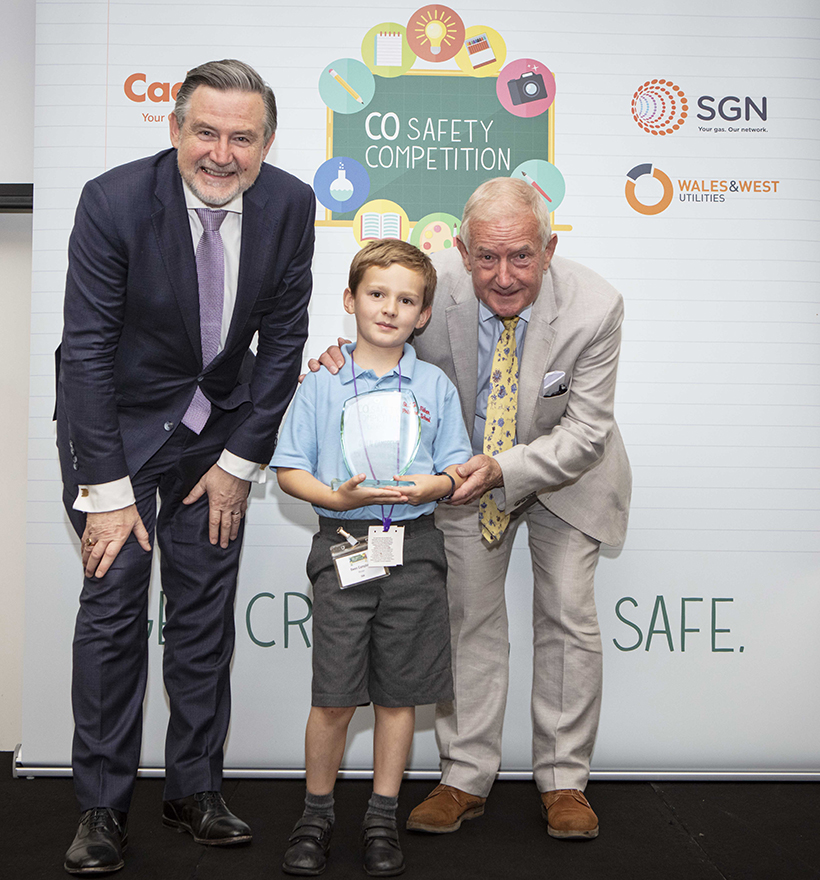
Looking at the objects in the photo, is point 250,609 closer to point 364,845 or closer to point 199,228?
point 364,845

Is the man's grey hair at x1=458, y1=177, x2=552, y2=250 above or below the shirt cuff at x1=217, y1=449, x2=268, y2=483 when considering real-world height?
above

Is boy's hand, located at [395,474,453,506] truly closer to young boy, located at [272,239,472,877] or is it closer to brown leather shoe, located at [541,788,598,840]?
young boy, located at [272,239,472,877]

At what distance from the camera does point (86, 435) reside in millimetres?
1862

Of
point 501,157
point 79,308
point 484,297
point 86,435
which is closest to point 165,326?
point 79,308

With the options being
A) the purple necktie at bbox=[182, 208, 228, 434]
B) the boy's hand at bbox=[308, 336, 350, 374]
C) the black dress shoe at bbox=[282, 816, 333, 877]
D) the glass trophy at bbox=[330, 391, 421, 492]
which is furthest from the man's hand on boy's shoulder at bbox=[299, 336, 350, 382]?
the black dress shoe at bbox=[282, 816, 333, 877]

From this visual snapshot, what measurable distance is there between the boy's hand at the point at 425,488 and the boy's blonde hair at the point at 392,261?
421 mm

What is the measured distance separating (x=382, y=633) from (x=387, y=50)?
185 centimetres

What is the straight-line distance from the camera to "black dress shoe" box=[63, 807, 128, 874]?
1834 mm

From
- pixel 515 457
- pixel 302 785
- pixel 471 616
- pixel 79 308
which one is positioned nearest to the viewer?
pixel 79 308

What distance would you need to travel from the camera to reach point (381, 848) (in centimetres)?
186

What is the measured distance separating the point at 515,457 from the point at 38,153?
182cm

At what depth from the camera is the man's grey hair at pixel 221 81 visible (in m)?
1.81

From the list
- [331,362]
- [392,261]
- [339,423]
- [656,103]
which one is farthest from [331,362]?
[656,103]

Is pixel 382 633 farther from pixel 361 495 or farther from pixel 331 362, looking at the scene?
pixel 331 362
